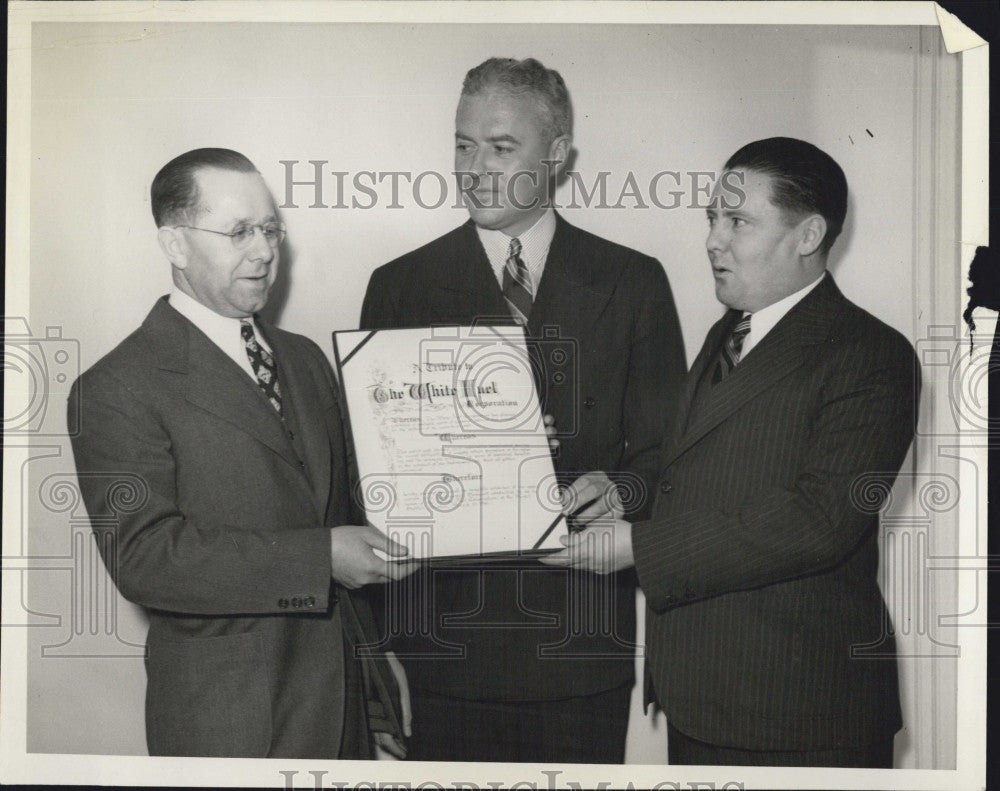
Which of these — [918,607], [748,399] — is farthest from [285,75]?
[918,607]

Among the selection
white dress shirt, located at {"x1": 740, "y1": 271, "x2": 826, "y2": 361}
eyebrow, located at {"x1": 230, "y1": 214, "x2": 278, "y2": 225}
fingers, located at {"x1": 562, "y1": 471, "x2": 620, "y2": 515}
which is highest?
eyebrow, located at {"x1": 230, "y1": 214, "x2": 278, "y2": 225}

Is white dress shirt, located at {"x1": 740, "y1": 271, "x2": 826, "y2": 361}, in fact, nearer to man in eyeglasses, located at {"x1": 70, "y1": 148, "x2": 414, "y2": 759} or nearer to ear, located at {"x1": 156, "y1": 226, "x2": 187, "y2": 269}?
man in eyeglasses, located at {"x1": 70, "y1": 148, "x2": 414, "y2": 759}

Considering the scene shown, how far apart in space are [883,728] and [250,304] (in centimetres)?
170

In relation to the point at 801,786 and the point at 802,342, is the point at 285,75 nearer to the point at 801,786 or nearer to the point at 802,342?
the point at 802,342

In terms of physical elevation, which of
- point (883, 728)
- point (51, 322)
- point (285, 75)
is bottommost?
point (883, 728)

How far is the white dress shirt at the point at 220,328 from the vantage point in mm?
2207

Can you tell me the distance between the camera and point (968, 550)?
2.33 m

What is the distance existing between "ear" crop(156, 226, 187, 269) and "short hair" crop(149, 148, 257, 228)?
0.07 ft

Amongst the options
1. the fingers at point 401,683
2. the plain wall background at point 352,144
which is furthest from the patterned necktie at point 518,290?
the fingers at point 401,683

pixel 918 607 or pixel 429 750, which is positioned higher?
pixel 918 607

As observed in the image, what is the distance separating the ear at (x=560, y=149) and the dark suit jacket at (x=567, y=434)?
175 mm

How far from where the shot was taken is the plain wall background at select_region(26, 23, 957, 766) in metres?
2.30

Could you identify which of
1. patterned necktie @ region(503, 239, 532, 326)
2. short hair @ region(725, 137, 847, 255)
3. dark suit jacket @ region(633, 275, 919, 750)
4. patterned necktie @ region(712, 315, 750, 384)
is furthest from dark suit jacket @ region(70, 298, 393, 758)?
short hair @ region(725, 137, 847, 255)

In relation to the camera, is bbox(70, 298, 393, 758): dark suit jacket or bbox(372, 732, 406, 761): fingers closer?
bbox(70, 298, 393, 758): dark suit jacket
